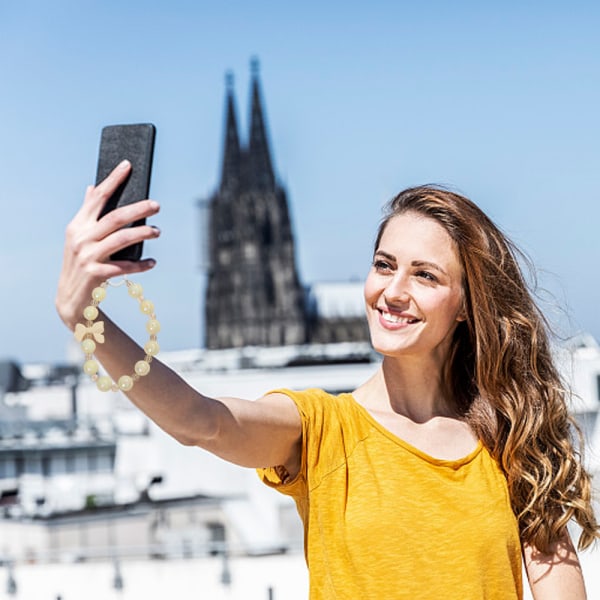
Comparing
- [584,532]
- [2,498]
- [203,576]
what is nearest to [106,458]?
[2,498]

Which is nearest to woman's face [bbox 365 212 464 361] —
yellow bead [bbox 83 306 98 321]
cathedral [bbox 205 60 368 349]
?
yellow bead [bbox 83 306 98 321]

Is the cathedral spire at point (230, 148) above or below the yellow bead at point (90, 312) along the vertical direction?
above

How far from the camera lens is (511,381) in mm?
2117

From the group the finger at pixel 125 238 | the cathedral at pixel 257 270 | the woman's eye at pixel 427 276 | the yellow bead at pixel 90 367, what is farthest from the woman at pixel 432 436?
the cathedral at pixel 257 270

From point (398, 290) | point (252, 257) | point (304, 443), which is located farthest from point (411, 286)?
point (252, 257)

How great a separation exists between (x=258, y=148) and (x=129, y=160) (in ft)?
204

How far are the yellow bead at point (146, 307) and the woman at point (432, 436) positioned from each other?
129 mm

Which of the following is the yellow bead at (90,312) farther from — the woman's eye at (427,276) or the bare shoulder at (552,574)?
the bare shoulder at (552,574)

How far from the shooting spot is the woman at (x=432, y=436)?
1803 millimetres

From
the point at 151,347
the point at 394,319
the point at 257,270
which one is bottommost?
the point at 151,347

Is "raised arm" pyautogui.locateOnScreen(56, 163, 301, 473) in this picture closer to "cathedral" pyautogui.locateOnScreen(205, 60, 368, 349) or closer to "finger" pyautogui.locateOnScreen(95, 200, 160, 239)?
"finger" pyautogui.locateOnScreen(95, 200, 160, 239)

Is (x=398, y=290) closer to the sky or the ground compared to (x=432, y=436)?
closer to the sky

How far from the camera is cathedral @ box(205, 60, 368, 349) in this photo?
6166cm

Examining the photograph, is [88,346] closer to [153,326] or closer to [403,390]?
[153,326]
